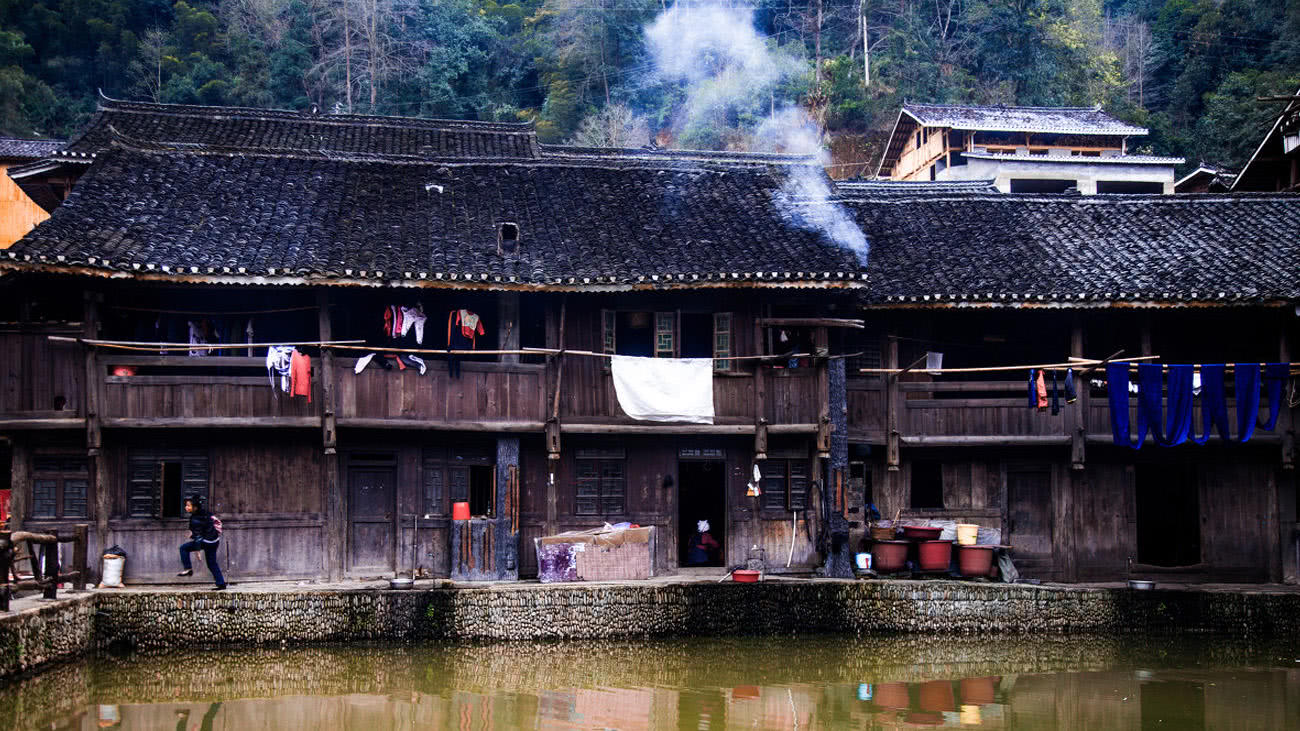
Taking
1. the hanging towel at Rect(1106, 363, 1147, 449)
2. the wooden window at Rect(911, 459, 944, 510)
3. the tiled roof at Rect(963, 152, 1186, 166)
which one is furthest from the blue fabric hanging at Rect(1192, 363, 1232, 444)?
the tiled roof at Rect(963, 152, 1186, 166)

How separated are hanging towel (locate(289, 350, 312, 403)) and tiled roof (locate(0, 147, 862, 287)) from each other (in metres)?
1.17

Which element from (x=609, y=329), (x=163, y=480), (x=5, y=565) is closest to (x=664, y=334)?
(x=609, y=329)

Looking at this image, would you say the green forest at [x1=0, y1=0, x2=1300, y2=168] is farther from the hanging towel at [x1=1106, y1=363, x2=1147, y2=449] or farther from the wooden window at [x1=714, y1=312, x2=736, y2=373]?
the hanging towel at [x1=1106, y1=363, x2=1147, y2=449]

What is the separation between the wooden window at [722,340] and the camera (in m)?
21.3

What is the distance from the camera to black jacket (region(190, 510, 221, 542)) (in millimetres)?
18797

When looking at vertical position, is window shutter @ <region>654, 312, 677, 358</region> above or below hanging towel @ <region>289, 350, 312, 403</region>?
above

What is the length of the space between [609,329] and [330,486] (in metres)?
5.13

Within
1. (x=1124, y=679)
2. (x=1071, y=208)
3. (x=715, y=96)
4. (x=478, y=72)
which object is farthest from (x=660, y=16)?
(x=1124, y=679)

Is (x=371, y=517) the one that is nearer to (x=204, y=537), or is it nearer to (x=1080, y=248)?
(x=204, y=537)

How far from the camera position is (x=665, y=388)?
2042 cm

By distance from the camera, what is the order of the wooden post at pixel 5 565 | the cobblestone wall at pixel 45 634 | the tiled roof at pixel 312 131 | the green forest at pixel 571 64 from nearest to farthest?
the cobblestone wall at pixel 45 634, the wooden post at pixel 5 565, the tiled roof at pixel 312 131, the green forest at pixel 571 64

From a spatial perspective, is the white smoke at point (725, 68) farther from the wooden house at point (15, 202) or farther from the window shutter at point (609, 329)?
the window shutter at point (609, 329)

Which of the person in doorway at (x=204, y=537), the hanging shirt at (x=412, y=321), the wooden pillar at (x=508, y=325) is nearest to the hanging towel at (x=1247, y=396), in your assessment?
the wooden pillar at (x=508, y=325)

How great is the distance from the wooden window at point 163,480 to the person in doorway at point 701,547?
7826 mm
